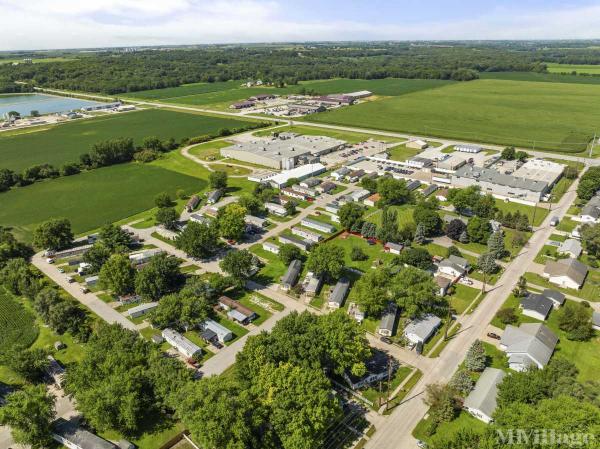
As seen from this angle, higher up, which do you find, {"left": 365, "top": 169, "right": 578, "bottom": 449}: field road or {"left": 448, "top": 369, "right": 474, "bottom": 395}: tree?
{"left": 448, "top": 369, "right": 474, "bottom": 395}: tree

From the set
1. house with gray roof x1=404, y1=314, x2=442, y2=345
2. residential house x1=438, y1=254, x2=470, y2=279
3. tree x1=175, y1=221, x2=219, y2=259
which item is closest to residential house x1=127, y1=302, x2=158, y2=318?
tree x1=175, y1=221, x2=219, y2=259

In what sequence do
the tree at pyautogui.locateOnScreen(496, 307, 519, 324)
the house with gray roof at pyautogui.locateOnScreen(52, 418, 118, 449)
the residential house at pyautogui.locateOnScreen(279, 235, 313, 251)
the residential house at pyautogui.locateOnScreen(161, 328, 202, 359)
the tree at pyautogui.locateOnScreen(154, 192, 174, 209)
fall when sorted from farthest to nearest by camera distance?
the tree at pyautogui.locateOnScreen(154, 192, 174, 209)
the residential house at pyautogui.locateOnScreen(279, 235, 313, 251)
the tree at pyautogui.locateOnScreen(496, 307, 519, 324)
the residential house at pyautogui.locateOnScreen(161, 328, 202, 359)
the house with gray roof at pyautogui.locateOnScreen(52, 418, 118, 449)

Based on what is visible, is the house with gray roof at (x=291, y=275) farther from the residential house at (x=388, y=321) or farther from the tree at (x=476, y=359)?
the tree at (x=476, y=359)

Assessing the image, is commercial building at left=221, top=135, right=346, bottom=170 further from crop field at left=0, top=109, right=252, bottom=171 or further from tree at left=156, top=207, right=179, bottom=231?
tree at left=156, top=207, right=179, bottom=231

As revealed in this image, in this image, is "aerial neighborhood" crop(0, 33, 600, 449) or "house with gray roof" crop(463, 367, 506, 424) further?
"house with gray roof" crop(463, 367, 506, 424)

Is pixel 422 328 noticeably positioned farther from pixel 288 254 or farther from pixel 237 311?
pixel 237 311

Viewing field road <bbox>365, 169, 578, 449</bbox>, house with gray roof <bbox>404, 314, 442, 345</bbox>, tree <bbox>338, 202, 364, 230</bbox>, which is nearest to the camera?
field road <bbox>365, 169, 578, 449</bbox>

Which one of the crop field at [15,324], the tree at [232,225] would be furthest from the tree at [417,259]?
the crop field at [15,324]

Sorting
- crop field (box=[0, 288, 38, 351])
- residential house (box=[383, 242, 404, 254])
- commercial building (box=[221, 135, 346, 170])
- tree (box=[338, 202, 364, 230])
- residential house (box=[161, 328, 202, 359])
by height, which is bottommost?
crop field (box=[0, 288, 38, 351])
